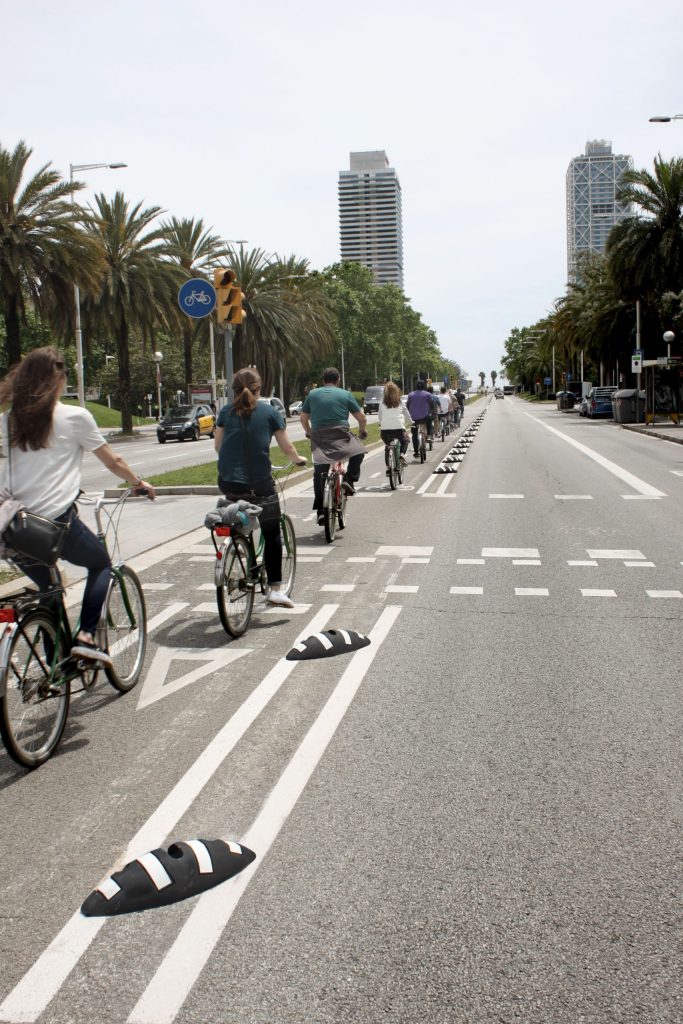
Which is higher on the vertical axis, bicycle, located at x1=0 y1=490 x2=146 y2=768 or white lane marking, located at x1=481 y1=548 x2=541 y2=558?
bicycle, located at x1=0 y1=490 x2=146 y2=768

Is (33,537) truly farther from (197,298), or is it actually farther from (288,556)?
(197,298)

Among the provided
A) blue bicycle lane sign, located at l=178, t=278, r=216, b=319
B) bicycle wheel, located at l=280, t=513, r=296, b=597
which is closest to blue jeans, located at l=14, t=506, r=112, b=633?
bicycle wheel, located at l=280, t=513, r=296, b=597

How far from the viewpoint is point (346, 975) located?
2.78 meters

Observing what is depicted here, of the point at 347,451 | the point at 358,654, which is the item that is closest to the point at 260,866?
the point at 358,654

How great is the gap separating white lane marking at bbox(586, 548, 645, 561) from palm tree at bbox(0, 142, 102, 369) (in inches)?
1086

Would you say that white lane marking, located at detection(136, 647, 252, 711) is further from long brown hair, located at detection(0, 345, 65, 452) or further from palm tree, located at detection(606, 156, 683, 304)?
palm tree, located at detection(606, 156, 683, 304)

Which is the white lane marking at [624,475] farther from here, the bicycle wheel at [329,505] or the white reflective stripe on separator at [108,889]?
the white reflective stripe on separator at [108,889]

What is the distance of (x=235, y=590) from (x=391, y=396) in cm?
1055

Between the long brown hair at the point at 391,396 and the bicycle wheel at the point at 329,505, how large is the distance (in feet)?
19.1

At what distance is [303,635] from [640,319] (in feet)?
Answer: 165

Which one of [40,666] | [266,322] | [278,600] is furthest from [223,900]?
[266,322]

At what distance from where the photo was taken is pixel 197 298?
12.6 meters

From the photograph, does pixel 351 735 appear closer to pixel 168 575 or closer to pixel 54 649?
pixel 54 649

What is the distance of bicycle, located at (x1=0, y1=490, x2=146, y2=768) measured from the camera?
4.25 m
